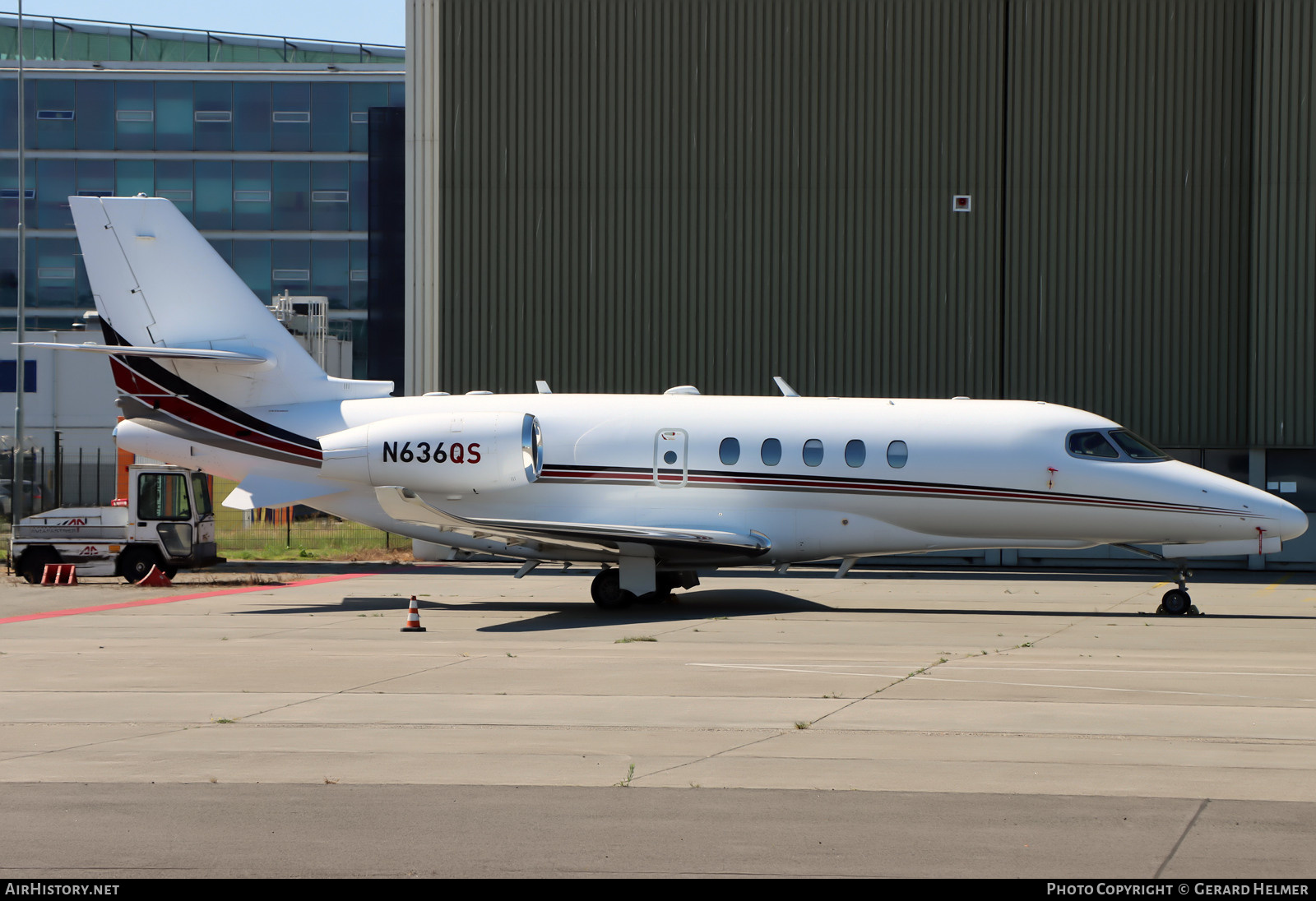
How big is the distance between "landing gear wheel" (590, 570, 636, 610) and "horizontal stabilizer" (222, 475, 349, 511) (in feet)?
13.9

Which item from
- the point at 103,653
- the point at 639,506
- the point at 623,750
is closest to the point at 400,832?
the point at 623,750

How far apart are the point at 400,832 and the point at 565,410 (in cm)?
1383

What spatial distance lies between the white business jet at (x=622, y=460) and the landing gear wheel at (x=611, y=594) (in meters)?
0.04

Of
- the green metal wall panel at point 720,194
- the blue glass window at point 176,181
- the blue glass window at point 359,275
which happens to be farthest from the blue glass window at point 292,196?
the green metal wall panel at point 720,194

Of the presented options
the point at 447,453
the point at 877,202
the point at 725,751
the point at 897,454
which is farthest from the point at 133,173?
the point at 725,751

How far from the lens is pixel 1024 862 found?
5.84 m

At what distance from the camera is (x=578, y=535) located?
1772 cm

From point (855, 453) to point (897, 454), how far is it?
23.7 inches

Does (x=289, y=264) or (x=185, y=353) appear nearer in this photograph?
(x=185, y=353)

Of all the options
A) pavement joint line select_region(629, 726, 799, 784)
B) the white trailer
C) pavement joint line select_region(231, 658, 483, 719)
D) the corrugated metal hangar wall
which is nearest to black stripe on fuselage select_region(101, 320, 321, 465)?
the white trailer

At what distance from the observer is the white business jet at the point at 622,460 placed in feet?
60.6

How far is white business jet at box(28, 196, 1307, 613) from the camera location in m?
18.5

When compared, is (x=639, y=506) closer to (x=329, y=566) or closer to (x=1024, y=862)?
(x=329, y=566)

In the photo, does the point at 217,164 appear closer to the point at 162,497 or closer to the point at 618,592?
the point at 162,497
